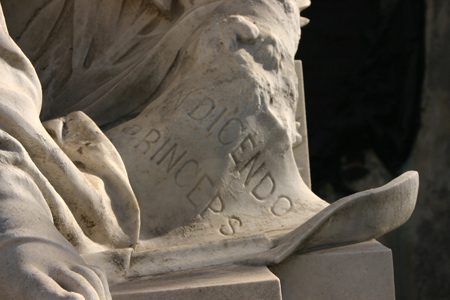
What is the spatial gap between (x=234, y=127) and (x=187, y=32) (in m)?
0.33

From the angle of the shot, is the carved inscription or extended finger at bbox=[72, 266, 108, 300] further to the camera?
the carved inscription

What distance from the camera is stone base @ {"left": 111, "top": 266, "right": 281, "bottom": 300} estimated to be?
5.10ft

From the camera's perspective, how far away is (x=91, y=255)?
5.34 feet

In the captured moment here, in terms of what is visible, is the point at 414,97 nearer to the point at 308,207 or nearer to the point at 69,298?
the point at 308,207

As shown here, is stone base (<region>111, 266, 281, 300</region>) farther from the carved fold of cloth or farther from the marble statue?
the carved fold of cloth

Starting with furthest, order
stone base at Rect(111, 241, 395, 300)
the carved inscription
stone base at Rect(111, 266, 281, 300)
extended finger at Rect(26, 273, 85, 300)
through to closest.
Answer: the carved inscription
stone base at Rect(111, 241, 395, 300)
stone base at Rect(111, 266, 281, 300)
extended finger at Rect(26, 273, 85, 300)

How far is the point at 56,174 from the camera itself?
5.41 ft

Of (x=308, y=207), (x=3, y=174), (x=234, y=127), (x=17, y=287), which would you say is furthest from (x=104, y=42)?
(x=17, y=287)

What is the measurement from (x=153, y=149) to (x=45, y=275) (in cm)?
76

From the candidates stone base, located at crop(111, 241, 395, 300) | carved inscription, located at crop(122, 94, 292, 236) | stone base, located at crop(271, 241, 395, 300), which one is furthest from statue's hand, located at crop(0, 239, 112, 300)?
carved inscription, located at crop(122, 94, 292, 236)

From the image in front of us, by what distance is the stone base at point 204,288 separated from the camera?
1.56 meters

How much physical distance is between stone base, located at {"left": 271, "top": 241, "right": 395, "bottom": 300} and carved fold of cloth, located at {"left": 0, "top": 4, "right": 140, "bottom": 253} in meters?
0.34

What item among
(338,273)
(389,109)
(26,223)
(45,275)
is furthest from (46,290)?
(389,109)

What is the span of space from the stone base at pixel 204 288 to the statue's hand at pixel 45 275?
0.76ft
